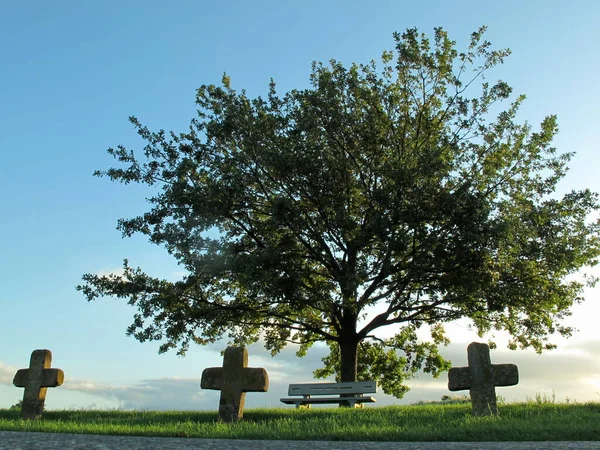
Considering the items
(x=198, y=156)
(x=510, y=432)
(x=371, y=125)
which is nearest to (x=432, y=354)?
(x=371, y=125)

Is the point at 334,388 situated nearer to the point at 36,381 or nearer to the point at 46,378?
the point at 46,378

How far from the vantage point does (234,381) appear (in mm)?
14469

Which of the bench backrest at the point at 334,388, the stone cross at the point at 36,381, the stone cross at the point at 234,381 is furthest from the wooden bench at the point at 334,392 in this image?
the stone cross at the point at 36,381

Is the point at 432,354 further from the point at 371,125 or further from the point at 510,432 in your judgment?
the point at 510,432

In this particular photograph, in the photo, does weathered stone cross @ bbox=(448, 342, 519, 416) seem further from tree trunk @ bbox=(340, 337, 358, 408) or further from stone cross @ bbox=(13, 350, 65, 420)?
stone cross @ bbox=(13, 350, 65, 420)

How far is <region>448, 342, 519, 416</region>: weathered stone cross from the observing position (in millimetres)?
13383

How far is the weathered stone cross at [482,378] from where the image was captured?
13.4 metres

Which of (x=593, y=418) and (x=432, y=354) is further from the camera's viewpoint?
(x=432, y=354)

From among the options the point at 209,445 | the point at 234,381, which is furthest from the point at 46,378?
the point at 209,445

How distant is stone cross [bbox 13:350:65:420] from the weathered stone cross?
12.1 m

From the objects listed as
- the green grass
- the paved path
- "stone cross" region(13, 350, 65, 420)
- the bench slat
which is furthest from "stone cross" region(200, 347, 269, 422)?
"stone cross" region(13, 350, 65, 420)

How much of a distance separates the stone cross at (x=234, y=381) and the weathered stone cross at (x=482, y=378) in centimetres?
474

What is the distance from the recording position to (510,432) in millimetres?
10422

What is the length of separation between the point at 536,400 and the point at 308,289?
25.4 ft
